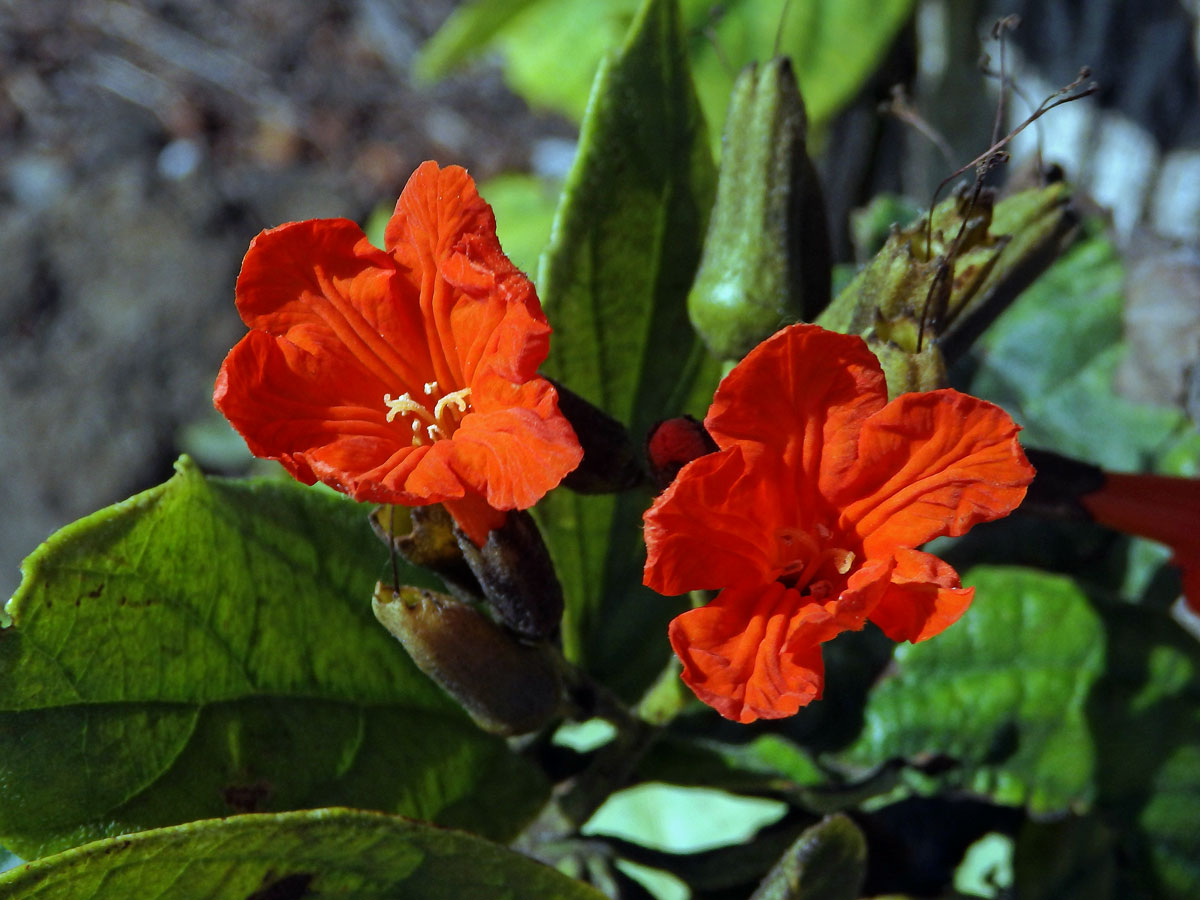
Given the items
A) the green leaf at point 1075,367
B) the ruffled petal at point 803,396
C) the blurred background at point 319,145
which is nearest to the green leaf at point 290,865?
the ruffled petal at point 803,396

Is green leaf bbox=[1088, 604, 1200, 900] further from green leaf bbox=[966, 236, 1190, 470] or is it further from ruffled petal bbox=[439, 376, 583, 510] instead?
ruffled petal bbox=[439, 376, 583, 510]

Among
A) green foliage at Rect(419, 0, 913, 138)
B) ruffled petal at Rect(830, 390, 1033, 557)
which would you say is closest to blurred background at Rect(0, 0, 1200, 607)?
green foliage at Rect(419, 0, 913, 138)

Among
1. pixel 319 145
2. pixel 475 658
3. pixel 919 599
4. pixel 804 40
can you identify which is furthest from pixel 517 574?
pixel 319 145

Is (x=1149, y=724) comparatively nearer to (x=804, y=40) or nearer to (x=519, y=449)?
(x=519, y=449)

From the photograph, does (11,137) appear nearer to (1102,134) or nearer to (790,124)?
(1102,134)

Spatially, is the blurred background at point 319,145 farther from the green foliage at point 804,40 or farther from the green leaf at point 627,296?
the green leaf at point 627,296
